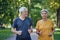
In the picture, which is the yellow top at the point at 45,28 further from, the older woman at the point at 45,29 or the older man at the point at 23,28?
the older man at the point at 23,28

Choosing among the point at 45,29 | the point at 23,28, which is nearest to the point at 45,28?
the point at 45,29

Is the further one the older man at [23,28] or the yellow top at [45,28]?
the yellow top at [45,28]

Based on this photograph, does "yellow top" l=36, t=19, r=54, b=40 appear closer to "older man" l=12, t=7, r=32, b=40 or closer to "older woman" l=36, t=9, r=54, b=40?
"older woman" l=36, t=9, r=54, b=40

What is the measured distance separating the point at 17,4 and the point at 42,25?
40570 mm

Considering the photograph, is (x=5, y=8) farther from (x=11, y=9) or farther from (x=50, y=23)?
(x=50, y=23)

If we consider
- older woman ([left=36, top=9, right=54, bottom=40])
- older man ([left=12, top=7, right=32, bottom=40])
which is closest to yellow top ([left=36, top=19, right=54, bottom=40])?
older woman ([left=36, top=9, right=54, bottom=40])

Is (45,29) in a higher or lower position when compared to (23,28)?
lower

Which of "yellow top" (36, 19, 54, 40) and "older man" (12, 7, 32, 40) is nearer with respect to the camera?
"older man" (12, 7, 32, 40)

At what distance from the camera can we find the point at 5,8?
4312 cm

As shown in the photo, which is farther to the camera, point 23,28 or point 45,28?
point 45,28

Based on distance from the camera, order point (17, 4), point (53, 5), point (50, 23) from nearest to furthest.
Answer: point (50, 23)
point (53, 5)
point (17, 4)

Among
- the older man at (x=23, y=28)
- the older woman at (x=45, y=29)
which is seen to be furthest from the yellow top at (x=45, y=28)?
the older man at (x=23, y=28)

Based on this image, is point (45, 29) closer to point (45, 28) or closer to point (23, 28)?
point (45, 28)

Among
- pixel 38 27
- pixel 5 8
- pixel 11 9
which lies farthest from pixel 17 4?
pixel 38 27
